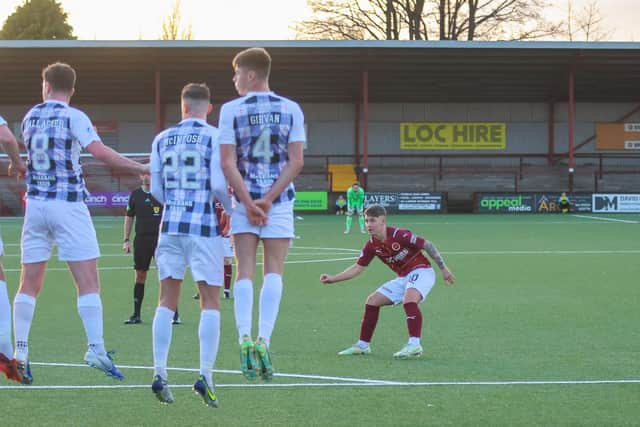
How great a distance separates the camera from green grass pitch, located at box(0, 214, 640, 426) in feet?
23.6

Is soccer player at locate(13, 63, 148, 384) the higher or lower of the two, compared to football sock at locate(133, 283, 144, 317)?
higher

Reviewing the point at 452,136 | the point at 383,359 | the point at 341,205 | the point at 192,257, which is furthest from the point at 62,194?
the point at 452,136

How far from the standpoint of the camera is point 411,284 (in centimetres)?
1027

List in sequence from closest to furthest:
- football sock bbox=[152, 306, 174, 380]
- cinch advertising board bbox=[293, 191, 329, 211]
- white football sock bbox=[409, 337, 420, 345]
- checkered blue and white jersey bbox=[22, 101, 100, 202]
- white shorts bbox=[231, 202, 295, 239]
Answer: white shorts bbox=[231, 202, 295, 239], football sock bbox=[152, 306, 174, 380], checkered blue and white jersey bbox=[22, 101, 100, 202], white football sock bbox=[409, 337, 420, 345], cinch advertising board bbox=[293, 191, 329, 211]

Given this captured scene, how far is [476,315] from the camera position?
508 inches

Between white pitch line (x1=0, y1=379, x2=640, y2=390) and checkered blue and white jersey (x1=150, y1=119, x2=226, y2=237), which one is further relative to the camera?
white pitch line (x1=0, y1=379, x2=640, y2=390)

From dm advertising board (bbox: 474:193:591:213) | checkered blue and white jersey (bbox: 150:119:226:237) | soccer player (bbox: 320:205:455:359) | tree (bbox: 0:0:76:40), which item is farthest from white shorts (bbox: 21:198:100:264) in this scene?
tree (bbox: 0:0:76:40)

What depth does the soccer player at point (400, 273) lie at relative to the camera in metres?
9.91

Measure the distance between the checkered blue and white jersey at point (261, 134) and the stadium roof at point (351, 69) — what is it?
36.2 m

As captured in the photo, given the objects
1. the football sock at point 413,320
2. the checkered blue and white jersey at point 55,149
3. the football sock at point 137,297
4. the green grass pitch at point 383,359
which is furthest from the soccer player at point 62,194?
the football sock at point 137,297

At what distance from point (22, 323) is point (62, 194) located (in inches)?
40.9

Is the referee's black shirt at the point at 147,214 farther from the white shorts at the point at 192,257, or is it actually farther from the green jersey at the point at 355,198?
the green jersey at the point at 355,198

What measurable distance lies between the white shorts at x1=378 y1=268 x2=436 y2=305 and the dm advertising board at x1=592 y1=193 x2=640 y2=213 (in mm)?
34939

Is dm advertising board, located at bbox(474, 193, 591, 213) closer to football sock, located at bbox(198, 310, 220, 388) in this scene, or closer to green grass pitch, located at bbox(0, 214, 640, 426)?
green grass pitch, located at bbox(0, 214, 640, 426)
